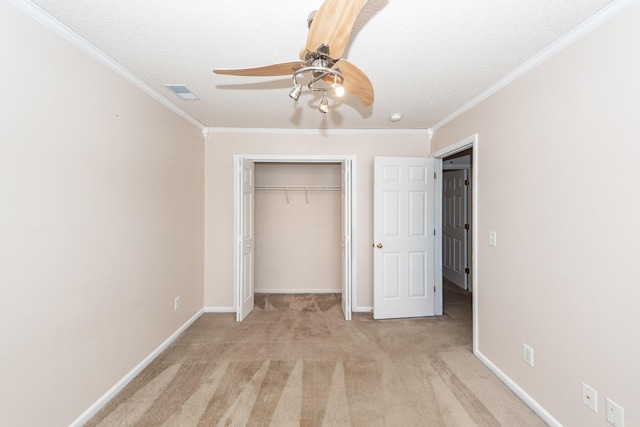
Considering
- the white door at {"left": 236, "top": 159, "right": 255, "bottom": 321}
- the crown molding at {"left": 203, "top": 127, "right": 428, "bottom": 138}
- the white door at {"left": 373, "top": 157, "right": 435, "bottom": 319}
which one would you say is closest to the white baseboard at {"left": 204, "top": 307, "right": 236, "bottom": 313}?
the white door at {"left": 236, "top": 159, "right": 255, "bottom": 321}

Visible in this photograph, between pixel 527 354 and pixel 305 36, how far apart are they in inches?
105

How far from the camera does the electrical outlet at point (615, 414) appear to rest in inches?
51.7

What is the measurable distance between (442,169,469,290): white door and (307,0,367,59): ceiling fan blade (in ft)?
13.6

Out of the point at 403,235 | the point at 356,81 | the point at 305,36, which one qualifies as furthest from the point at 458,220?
the point at 305,36

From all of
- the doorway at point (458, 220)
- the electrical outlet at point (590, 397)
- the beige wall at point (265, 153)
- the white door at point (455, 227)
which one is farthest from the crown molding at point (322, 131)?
the electrical outlet at point (590, 397)

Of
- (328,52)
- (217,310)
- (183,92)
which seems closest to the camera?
(328,52)

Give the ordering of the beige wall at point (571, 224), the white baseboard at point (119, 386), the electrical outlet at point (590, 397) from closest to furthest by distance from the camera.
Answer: the beige wall at point (571, 224)
the electrical outlet at point (590, 397)
the white baseboard at point (119, 386)

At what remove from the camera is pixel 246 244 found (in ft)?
11.3

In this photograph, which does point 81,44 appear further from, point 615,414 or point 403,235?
point 615,414

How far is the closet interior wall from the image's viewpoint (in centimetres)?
432

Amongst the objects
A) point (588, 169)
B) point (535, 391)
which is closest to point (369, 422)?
point (535, 391)

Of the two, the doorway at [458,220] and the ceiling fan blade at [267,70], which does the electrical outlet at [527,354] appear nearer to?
the ceiling fan blade at [267,70]

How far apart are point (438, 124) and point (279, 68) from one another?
8.36 feet

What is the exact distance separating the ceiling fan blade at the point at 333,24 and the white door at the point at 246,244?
2.35 meters
